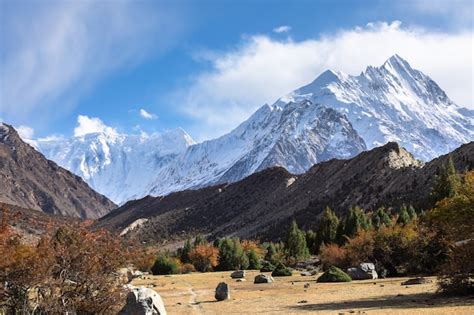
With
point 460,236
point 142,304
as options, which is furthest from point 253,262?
point 142,304

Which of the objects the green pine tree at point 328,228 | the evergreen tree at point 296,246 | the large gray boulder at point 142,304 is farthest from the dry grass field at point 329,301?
the green pine tree at point 328,228

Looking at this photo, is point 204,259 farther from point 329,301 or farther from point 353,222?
point 329,301

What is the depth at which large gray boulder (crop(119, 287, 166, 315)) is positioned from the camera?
81.6 ft

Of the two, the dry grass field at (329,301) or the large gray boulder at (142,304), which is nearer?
the large gray boulder at (142,304)

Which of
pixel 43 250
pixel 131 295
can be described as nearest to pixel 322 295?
pixel 131 295

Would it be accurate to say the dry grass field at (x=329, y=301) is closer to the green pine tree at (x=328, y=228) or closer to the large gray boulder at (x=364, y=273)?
the large gray boulder at (x=364, y=273)

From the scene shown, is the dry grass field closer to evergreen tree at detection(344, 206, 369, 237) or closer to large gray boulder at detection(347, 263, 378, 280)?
large gray boulder at detection(347, 263, 378, 280)

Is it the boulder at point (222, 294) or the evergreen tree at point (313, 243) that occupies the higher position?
the evergreen tree at point (313, 243)

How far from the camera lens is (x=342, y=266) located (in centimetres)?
6506

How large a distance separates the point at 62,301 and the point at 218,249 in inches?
3284

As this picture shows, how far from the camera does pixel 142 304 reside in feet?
81.7

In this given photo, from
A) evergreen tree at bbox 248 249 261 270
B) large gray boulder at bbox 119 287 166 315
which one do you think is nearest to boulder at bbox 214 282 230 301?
large gray boulder at bbox 119 287 166 315

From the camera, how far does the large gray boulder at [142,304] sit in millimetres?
24875

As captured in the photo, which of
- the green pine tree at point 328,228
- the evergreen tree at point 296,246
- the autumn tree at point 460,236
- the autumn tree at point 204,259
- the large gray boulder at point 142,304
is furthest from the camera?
the green pine tree at point 328,228
